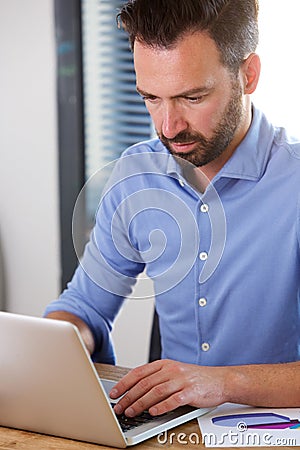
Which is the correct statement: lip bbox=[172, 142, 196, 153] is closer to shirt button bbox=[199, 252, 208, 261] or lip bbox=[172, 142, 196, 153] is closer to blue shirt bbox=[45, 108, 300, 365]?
blue shirt bbox=[45, 108, 300, 365]

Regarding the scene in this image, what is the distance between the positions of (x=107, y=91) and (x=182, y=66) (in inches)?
65.1

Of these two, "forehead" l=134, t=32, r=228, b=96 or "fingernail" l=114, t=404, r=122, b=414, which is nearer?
"fingernail" l=114, t=404, r=122, b=414

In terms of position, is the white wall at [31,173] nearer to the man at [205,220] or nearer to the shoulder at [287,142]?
the man at [205,220]

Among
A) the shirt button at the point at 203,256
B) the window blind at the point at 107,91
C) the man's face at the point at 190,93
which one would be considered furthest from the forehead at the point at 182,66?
the window blind at the point at 107,91

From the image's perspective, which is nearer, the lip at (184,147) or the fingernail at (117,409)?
the fingernail at (117,409)

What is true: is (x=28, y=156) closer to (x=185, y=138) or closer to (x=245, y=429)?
(x=185, y=138)

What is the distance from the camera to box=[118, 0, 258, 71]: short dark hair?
5.67ft

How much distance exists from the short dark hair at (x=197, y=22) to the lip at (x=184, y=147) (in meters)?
0.18

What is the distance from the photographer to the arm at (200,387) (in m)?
1.55

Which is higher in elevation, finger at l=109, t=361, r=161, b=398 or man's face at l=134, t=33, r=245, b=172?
man's face at l=134, t=33, r=245, b=172

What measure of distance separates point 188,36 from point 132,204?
45cm

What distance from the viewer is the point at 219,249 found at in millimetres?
1871

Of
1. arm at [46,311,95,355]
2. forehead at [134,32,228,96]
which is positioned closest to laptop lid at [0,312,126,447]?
arm at [46,311,95,355]

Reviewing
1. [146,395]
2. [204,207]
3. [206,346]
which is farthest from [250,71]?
[146,395]
